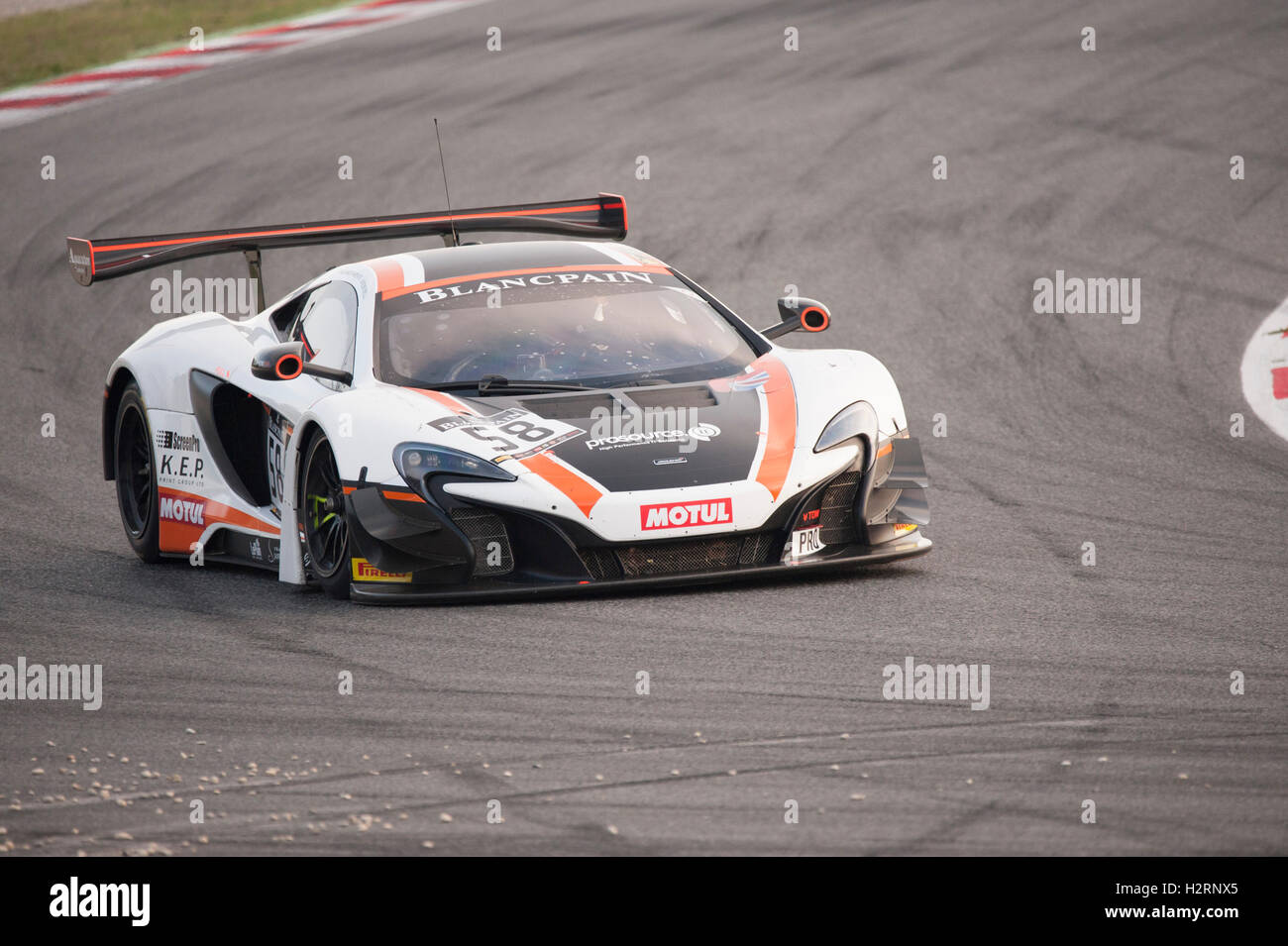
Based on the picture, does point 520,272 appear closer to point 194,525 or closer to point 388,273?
point 388,273

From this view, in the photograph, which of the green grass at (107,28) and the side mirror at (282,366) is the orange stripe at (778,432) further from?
the green grass at (107,28)

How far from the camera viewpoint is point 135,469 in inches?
359

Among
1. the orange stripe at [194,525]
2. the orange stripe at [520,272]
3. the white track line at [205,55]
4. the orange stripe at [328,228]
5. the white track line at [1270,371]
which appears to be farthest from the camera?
the white track line at [205,55]

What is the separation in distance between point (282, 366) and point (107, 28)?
16.8 meters

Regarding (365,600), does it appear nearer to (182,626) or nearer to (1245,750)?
(182,626)

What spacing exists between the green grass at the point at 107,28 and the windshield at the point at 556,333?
1386 cm

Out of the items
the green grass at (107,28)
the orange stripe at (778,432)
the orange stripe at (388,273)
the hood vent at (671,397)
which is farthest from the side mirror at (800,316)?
the green grass at (107,28)

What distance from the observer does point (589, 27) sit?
21.8m

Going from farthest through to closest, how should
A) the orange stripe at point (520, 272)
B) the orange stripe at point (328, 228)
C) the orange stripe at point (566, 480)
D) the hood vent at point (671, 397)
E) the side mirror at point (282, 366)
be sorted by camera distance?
the orange stripe at point (328, 228), the orange stripe at point (520, 272), the side mirror at point (282, 366), the hood vent at point (671, 397), the orange stripe at point (566, 480)

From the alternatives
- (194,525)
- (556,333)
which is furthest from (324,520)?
(194,525)

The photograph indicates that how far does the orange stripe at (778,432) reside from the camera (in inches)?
274

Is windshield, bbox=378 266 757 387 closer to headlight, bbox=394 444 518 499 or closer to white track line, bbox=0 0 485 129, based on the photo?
headlight, bbox=394 444 518 499
